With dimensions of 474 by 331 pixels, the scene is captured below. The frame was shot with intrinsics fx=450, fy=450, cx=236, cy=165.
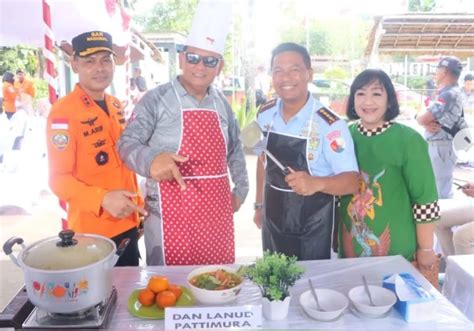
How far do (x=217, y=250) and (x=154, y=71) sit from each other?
12.3 metres

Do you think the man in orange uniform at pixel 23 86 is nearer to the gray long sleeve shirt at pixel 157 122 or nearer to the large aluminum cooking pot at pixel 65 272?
the gray long sleeve shirt at pixel 157 122

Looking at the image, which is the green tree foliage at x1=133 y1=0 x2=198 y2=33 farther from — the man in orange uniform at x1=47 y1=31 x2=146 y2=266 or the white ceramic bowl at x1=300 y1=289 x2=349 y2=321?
the white ceramic bowl at x1=300 y1=289 x2=349 y2=321

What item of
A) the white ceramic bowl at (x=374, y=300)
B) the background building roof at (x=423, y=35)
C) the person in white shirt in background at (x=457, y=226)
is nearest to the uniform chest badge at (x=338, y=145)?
the white ceramic bowl at (x=374, y=300)

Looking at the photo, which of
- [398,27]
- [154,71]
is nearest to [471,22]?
[398,27]

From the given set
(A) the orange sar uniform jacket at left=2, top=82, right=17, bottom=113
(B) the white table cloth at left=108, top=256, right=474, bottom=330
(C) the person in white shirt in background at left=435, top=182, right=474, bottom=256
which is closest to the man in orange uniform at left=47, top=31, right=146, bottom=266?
(B) the white table cloth at left=108, top=256, right=474, bottom=330

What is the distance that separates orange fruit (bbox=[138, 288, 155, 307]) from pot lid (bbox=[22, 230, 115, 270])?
16 centimetres

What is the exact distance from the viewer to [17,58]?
1130 centimetres

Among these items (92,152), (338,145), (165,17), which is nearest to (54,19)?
(92,152)

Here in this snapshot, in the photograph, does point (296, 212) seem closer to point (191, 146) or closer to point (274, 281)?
point (191, 146)

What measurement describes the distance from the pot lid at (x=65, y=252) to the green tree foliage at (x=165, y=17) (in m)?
18.8

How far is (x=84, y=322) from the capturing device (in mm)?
1020

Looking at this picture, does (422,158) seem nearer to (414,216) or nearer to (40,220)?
(414,216)

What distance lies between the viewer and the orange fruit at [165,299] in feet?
3.68

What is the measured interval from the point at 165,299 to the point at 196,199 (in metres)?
0.51
